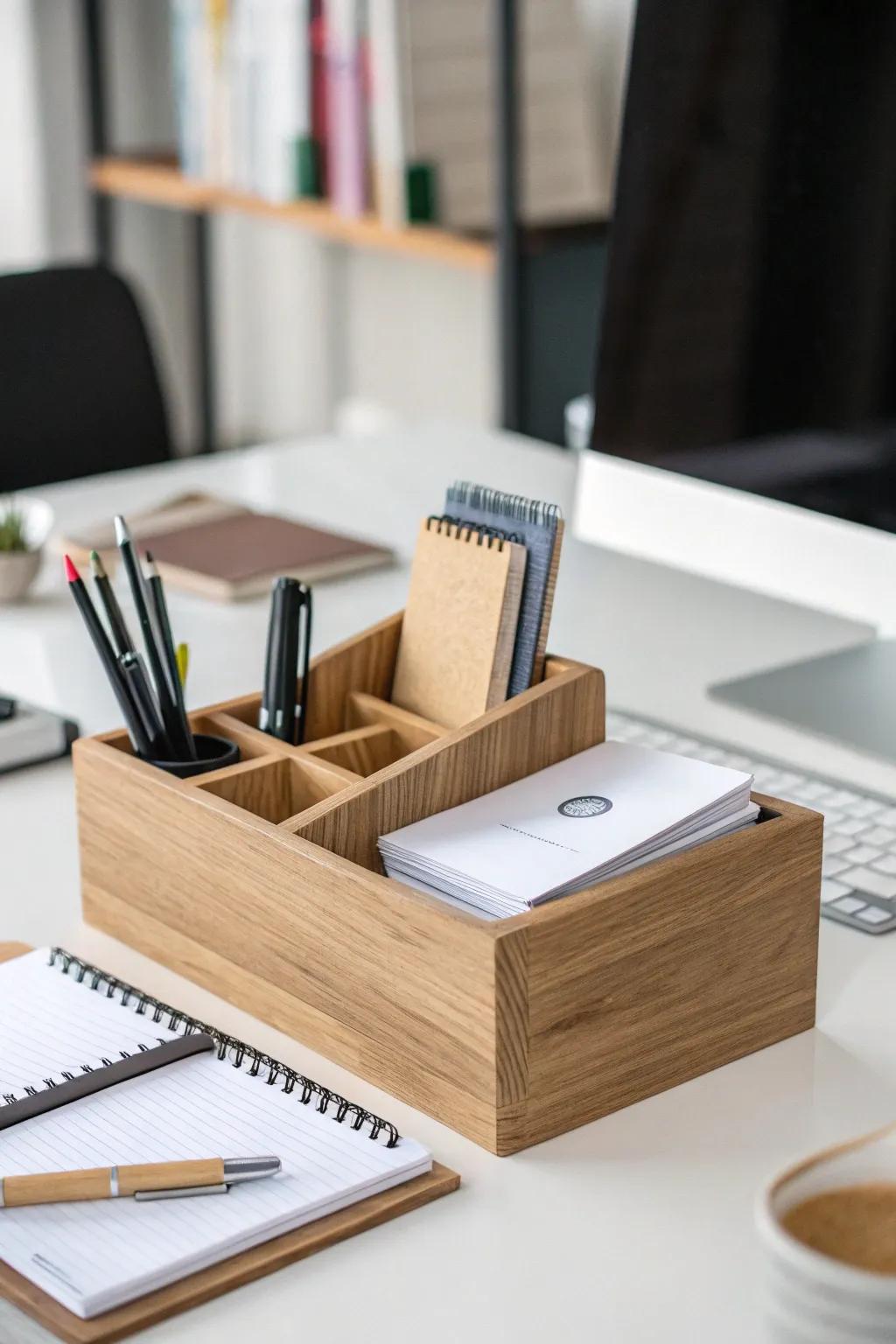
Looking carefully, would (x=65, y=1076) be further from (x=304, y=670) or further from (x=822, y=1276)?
(x=822, y=1276)

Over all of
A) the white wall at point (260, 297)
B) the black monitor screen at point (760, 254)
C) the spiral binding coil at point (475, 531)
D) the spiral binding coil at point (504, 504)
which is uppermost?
the black monitor screen at point (760, 254)

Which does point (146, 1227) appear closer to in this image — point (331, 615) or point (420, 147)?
point (331, 615)

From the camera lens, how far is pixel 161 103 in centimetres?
407

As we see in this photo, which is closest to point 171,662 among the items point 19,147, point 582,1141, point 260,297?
point 582,1141

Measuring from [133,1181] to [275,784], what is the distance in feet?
0.86

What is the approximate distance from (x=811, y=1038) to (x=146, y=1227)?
1.12 feet

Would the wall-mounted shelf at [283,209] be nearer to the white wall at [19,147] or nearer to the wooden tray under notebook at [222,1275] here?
the white wall at [19,147]

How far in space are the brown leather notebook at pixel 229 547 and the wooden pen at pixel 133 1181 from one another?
835 millimetres

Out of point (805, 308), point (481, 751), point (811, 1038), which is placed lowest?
point (811, 1038)

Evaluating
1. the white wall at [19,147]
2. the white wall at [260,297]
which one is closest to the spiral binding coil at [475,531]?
the white wall at [260,297]

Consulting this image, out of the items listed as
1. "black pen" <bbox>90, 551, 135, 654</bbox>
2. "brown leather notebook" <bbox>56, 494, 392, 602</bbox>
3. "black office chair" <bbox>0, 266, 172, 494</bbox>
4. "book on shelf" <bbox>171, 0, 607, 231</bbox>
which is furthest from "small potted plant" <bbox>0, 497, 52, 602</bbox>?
"book on shelf" <bbox>171, 0, 607, 231</bbox>

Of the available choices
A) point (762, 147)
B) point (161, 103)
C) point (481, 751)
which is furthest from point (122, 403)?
point (161, 103)

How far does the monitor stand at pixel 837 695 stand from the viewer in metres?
1.14

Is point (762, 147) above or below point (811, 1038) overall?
above
